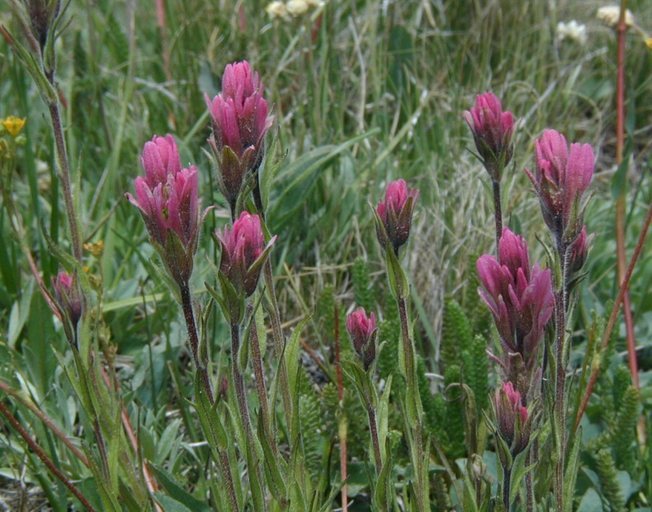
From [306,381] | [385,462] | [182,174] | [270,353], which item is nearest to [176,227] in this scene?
[182,174]

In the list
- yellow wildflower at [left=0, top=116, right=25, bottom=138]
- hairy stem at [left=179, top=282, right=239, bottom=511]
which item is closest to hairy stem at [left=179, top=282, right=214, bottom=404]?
hairy stem at [left=179, top=282, right=239, bottom=511]

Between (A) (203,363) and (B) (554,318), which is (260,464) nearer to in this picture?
(A) (203,363)

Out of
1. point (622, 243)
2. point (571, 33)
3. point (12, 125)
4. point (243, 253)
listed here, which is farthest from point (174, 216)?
point (571, 33)

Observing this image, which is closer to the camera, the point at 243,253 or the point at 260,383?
the point at 243,253

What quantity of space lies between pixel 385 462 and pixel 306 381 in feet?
2.22

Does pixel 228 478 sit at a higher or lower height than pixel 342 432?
higher

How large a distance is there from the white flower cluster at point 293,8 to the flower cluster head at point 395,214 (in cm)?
218

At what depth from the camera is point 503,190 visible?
5.74 ft

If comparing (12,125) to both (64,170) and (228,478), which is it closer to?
(64,170)

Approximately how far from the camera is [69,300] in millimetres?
1612

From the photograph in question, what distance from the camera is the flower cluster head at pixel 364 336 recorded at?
1.52 m

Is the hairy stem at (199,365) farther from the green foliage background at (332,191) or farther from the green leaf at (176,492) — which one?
the green leaf at (176,492)

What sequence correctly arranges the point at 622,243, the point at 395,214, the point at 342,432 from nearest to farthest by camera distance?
the point at 395,214 → the point at 342,432 → the point at 622,243

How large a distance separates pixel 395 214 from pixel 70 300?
59cm
